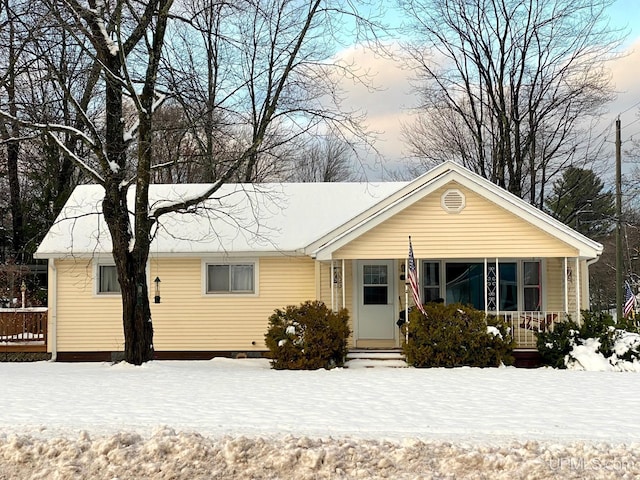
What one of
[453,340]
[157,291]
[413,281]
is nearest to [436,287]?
[453,340]

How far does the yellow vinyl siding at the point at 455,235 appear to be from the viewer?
17.6m

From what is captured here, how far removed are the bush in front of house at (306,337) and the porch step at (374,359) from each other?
27.3 inches

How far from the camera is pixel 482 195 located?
17.7 meters

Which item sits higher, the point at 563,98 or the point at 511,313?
the point at 563,98

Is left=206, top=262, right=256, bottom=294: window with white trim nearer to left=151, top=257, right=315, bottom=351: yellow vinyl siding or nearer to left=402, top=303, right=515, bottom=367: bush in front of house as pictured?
left=151, top=257, right=315, bottom=351: yellow vinyl siding

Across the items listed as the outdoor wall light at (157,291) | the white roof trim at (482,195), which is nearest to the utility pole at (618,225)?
the white roof trim at (482,195)

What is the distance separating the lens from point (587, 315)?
17.0 meters

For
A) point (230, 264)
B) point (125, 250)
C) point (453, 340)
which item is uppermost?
point (125, 250)

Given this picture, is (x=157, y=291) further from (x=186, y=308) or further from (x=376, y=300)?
(x=376, y=300)

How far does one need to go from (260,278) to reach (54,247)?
518 centimetres

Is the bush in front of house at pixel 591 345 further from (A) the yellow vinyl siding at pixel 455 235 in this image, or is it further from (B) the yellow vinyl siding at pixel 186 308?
(B) the yellow vinyl siding at pixel 186 308

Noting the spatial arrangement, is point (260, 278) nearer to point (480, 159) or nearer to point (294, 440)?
point (294, 440)

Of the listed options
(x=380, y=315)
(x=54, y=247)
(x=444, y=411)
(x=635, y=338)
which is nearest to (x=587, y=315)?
(x=635, y=338)

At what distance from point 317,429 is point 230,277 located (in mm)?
10997
